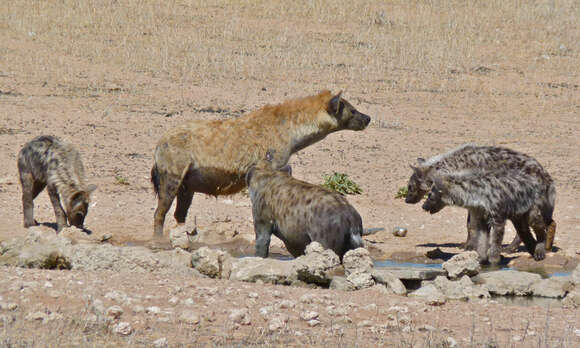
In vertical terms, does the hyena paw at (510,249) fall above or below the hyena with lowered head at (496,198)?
A: below

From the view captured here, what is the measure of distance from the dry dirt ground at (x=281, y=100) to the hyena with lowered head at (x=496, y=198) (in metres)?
0.62

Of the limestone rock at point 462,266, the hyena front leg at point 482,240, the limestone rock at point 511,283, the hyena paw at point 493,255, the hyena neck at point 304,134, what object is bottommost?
the hyena paw at point 493,255

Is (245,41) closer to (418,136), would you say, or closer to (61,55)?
(61,55)

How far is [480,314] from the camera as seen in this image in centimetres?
696

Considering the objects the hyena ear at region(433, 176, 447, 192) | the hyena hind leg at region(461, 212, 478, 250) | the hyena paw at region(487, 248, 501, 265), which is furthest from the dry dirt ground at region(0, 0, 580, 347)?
the hyena ear at region(433, 176, 447, 192)

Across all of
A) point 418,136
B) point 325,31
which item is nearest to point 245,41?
point 325,31

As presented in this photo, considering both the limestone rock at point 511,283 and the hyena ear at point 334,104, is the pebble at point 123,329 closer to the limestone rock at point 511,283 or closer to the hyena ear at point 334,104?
the limestone rock at point 511,283

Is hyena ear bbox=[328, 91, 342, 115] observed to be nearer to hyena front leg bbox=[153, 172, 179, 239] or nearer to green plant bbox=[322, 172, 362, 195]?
hyena front leg bbox=[153, 172, 179, 239]

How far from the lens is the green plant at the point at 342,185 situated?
526 inches

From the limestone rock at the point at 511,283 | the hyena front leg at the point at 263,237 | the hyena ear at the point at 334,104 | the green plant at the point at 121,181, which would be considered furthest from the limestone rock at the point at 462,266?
the green plant at the point at 121,181

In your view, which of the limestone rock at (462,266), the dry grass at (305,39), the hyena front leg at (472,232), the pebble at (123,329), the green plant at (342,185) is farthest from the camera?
the dry grass at (305,39)

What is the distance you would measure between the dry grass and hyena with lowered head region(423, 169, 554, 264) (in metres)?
10.2

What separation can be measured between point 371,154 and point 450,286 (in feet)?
26.5

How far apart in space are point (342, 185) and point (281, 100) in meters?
5.68
